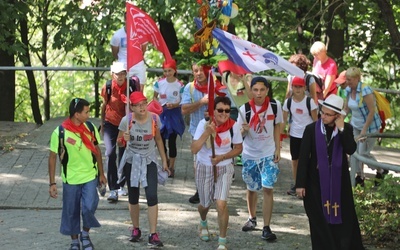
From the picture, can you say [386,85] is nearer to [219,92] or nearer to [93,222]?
[219,92]

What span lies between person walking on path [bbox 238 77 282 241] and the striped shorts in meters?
0.67

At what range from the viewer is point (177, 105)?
41.1 ft

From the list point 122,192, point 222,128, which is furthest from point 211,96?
point 122,192

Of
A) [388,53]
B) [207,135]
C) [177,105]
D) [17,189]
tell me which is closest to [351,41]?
[388,53]

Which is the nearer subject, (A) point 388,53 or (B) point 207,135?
(B) point 207,135

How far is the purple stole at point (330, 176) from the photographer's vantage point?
8.70 metres

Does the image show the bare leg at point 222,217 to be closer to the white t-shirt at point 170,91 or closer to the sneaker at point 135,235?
the sneaker at point 135,235

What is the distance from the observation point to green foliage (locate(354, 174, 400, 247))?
9945 millimetres

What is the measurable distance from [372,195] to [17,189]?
464cm

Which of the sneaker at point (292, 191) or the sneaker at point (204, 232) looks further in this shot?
the sneaker at point (292, 191)

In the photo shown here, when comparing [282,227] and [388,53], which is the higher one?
[388,53]

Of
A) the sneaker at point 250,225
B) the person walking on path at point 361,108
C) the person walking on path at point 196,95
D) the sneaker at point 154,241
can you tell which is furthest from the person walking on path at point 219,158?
the person walking on path at point 361,108

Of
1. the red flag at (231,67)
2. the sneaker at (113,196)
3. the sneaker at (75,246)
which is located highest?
the red flag at (231,67)

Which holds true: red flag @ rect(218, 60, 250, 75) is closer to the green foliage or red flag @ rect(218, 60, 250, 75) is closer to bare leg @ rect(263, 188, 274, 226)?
bare leg @ rect(263, 188, 274, 226)
